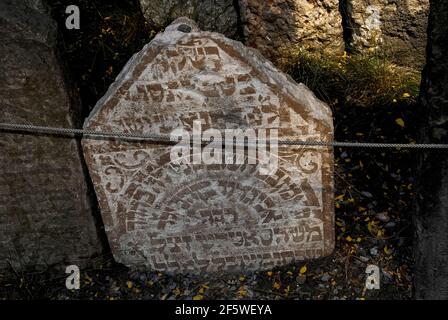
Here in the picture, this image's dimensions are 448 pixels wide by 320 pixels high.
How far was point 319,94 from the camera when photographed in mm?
3156

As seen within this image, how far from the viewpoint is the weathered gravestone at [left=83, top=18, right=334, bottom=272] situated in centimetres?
212

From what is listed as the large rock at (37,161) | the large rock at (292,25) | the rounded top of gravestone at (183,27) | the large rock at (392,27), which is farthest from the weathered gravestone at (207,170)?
the large rock at (392,27)

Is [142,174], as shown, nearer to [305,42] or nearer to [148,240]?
[148,240]

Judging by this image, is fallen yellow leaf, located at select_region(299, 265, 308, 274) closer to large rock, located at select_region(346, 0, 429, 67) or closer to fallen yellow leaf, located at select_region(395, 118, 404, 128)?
fallen yellow leaf, located at select_region(395, 118, 404, 128)

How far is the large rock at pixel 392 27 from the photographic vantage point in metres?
3.14

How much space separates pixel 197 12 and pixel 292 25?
0.54 metres

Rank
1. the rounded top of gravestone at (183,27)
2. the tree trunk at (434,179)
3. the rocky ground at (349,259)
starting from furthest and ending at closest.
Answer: the rocky ground at (349,259), the rounded top of gravestone at (183,27), the tree trunk at (434,179)

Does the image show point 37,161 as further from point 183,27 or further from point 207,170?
point 183,27

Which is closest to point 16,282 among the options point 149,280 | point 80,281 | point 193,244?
point 80,281

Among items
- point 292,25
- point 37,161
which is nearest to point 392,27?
point 292,25

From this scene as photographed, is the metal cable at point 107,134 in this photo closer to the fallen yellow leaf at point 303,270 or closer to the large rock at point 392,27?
→ the fallen yellow leaf at point 303,270

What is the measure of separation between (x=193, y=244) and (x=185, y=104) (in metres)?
0.69

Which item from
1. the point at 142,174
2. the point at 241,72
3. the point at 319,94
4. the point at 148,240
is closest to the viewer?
the point at 241,72

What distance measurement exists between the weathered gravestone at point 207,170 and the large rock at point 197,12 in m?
1.09
